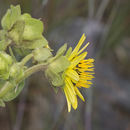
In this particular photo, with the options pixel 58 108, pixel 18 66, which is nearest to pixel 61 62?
pixel 18 66

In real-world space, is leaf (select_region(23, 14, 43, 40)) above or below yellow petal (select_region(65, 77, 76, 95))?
above

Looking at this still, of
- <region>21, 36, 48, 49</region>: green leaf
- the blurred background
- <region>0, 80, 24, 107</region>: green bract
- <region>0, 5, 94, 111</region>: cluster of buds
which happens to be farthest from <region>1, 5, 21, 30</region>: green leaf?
the blurred background

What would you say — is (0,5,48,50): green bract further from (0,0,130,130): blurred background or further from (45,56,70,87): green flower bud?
(0,0,130,130): blurred background

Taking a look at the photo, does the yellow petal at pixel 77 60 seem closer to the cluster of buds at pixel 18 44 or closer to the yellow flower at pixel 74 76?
the yellow flower at pixel 74 76

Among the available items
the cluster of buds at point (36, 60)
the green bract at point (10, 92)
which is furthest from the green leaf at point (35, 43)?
the green bract at point (10, 92)

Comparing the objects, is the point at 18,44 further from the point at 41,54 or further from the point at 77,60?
the point at 77,60

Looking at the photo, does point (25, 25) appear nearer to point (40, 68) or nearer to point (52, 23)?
point (40, 68)
